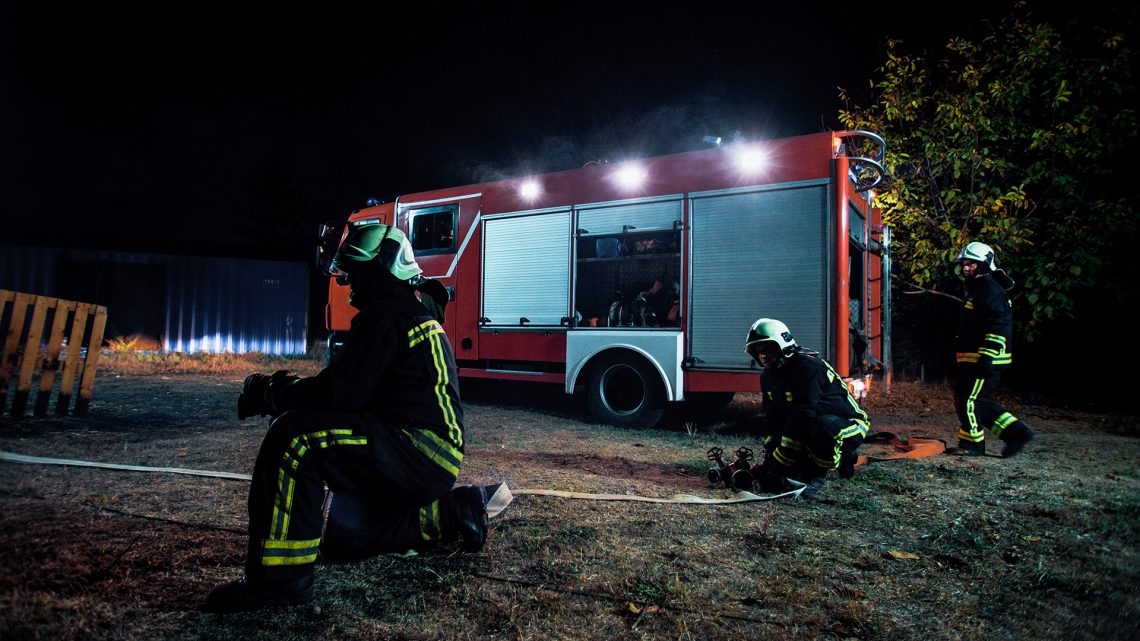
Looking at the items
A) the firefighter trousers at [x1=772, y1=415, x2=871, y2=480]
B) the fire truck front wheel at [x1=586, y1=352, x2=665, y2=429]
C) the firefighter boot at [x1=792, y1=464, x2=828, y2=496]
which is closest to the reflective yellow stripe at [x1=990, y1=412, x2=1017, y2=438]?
the firefighter trousers at [x1=772, y1=415, x2=871, y2=480]

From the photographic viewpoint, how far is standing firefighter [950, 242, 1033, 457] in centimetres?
503

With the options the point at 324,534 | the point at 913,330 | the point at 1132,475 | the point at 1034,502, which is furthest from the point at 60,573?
the point at 913,330

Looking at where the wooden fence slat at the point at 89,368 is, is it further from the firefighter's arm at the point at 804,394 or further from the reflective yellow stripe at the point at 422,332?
the firefighter's arm at the point at 804,394

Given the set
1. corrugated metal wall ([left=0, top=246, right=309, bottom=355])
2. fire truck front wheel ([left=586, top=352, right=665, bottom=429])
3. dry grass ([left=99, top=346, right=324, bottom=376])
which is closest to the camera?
fire truck front wheel ([left=586, top=352, right=665, bottom=429])

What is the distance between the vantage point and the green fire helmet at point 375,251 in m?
2.44

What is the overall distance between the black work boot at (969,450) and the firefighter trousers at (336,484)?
179 inches

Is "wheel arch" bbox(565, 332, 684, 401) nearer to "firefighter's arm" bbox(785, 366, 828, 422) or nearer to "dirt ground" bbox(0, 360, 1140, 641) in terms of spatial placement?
"dirt ground" bbox(0, 360, 1140, 641)

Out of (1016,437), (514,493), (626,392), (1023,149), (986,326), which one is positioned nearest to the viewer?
(514,493)

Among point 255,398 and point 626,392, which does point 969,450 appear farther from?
point 255,398

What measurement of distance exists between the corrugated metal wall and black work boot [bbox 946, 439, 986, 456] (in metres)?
17.1

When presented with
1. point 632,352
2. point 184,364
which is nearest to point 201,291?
point 184,364

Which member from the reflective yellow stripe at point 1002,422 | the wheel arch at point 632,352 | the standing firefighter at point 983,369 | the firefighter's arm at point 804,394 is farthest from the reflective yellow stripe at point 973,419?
the wheel arch at point 632,352

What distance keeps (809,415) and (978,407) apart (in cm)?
240

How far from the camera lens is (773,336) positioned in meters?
3.99
